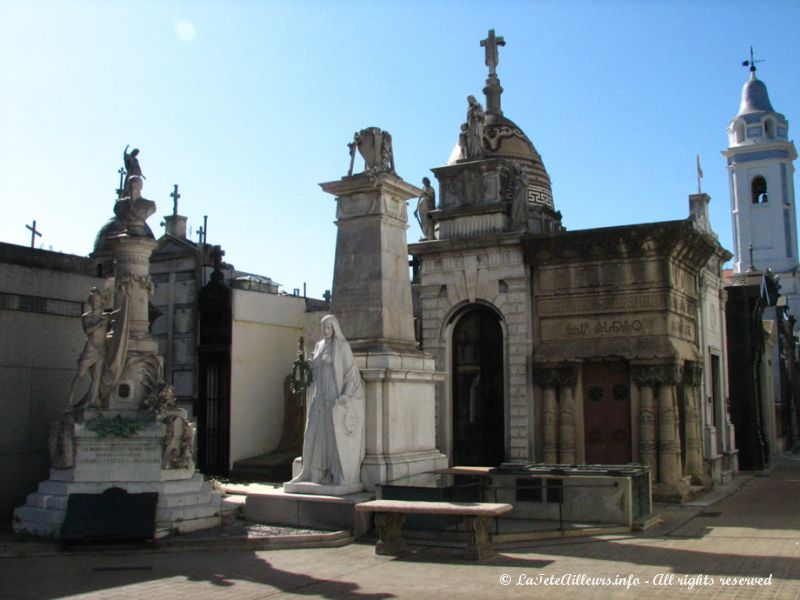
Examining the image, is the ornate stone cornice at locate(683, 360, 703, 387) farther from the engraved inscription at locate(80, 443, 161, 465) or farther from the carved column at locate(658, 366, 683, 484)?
the engraved inscription at locate(80, 443, 161, 465)

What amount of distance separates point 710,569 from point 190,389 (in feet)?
43.7

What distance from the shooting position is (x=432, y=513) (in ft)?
31.7

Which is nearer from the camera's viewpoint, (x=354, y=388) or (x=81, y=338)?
(x=354, y=388)

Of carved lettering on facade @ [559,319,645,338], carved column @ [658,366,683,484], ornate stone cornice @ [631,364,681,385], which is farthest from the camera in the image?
carved lettering on facade @ [559,319,645,338]

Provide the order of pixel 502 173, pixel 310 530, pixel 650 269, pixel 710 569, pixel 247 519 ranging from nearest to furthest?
pixel 710 569 < pixel 310 530 < pixel 247 519 < pixel 650 269 < pixel 502 173

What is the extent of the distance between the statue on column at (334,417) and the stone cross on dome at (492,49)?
13.4 metres

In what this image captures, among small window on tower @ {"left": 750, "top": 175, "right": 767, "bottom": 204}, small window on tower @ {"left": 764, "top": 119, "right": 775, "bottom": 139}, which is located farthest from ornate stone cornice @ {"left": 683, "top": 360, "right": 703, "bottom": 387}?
small window on tower @ {"left": 764, "top": 119, "right": 775, "bottom": 139}

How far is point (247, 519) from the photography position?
465 inches

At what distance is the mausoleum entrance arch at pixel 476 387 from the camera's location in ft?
59.3

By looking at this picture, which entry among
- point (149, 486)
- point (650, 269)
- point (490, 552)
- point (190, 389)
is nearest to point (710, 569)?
point (490, 552)

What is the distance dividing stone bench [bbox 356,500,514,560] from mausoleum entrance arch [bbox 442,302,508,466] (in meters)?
8.06

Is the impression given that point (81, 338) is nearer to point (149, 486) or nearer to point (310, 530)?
point (149, 486)

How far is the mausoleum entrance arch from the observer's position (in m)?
18.1

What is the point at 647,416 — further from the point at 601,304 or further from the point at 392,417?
the point at 392,417
